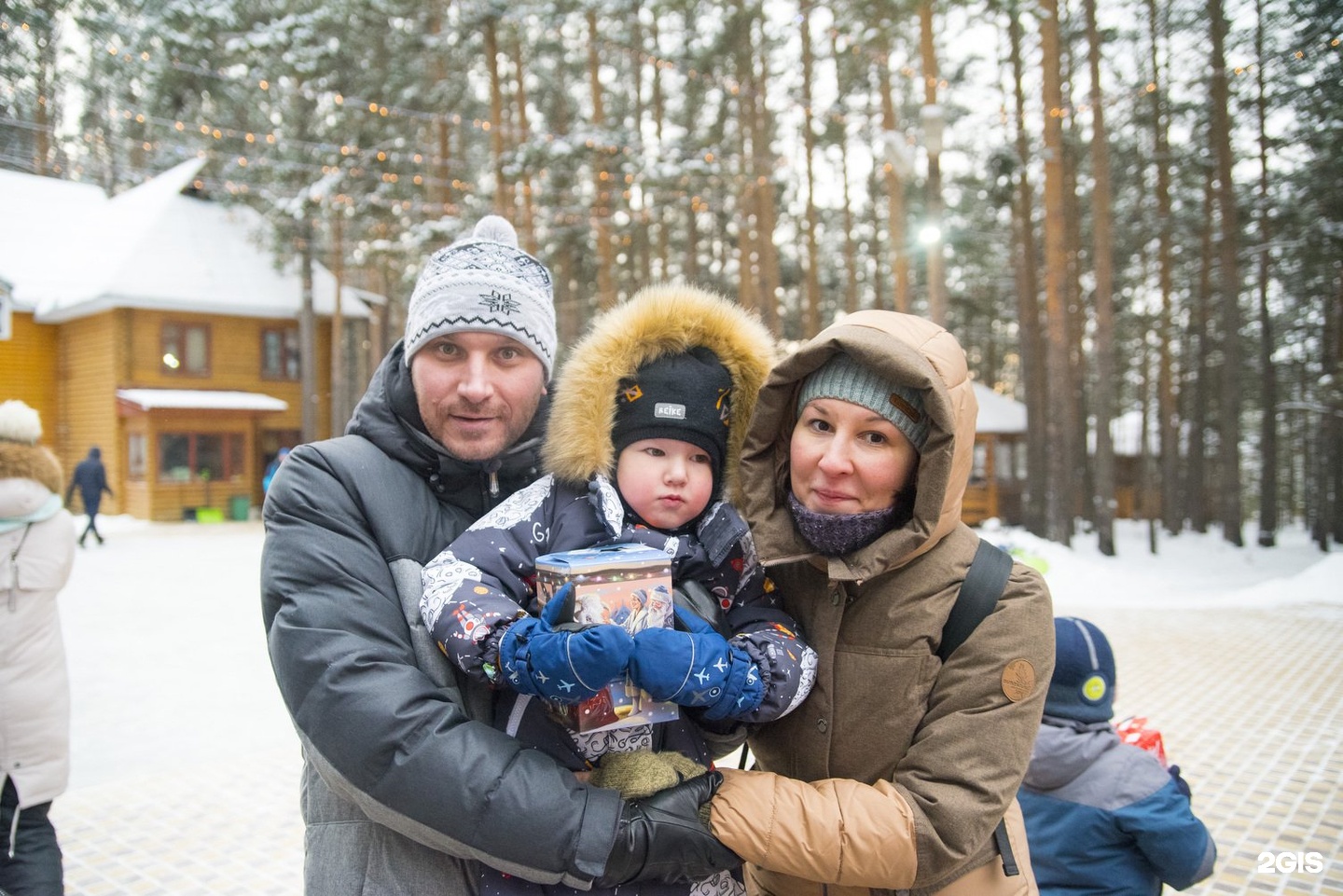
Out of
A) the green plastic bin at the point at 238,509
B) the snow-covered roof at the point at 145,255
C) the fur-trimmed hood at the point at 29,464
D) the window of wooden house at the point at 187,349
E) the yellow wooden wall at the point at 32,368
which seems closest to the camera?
the fur-trimmed hood at the point at 29,464

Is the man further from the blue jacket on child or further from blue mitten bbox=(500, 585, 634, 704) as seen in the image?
the blue jacket on child

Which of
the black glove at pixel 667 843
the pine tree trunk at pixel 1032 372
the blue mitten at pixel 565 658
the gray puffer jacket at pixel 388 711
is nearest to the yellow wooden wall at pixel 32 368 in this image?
the gray puffer jacket at pixel 388 711

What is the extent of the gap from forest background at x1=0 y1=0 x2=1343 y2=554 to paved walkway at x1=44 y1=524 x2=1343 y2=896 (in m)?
6.10

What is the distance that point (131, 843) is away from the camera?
4746 mm

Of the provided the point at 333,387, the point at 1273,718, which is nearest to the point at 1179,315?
the point at 1273,718

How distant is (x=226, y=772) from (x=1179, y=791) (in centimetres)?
576

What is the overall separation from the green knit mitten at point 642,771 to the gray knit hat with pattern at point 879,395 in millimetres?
848

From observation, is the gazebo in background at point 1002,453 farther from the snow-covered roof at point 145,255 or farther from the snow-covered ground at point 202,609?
the snow-covered roof at point 145,255

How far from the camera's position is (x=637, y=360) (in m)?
2.09

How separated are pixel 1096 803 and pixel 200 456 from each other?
78.3ft

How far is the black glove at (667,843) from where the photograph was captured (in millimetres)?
1570

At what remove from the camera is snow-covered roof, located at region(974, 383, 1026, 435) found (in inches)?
955

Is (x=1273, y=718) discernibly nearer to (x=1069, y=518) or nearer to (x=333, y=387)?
(x=1069, y=518)

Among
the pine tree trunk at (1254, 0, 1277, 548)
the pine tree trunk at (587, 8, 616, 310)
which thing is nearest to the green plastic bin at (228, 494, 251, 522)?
the pine tree trunk at (587, 8, 616, 310)
